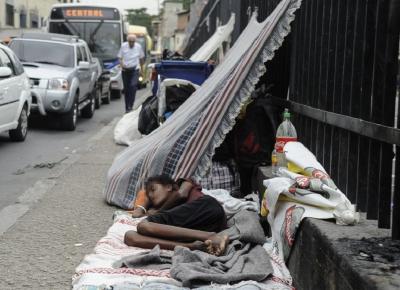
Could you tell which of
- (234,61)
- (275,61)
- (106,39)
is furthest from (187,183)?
(106,39)

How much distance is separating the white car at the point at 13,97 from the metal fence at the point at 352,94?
579cm

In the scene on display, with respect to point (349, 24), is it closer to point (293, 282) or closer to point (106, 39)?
point (293, 282)

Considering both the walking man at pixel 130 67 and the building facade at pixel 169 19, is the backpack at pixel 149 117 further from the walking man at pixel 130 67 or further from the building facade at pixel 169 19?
the building facade at pixel 169 19

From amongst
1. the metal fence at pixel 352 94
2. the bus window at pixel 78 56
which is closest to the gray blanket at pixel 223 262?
the metal fence at pixel 352 94

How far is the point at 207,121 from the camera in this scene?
565 cm

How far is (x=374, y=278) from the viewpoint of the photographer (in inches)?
103

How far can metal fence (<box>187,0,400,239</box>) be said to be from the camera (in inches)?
125

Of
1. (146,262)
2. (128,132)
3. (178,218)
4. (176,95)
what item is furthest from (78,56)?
(146,262)

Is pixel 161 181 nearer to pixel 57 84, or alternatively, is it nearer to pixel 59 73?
pixel 57 84

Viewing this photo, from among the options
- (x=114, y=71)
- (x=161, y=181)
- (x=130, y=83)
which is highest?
(x=161, y=181)

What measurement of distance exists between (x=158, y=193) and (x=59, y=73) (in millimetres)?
8545

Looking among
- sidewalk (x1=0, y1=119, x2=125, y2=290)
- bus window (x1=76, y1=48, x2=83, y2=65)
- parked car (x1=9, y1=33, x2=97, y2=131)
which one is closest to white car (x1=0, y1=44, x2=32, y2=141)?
parked car (x1=9, y1=33, x2=97, y2=131)

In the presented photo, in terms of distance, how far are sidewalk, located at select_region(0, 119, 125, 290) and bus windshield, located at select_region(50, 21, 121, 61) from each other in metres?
13.6

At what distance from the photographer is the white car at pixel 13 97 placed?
1005 cm
